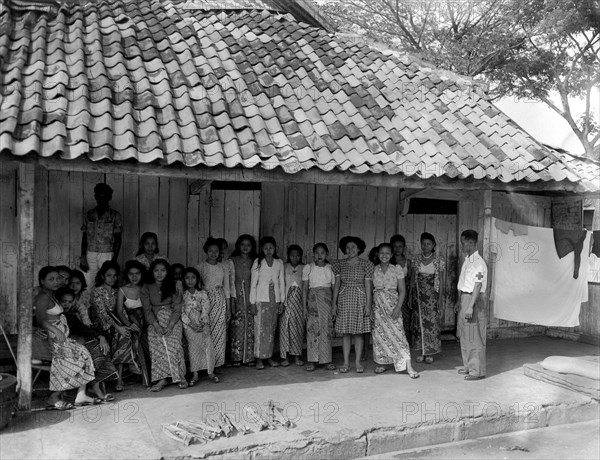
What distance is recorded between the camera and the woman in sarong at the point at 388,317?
23.2ft

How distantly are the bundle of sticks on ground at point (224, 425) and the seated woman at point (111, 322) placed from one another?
1.33 m

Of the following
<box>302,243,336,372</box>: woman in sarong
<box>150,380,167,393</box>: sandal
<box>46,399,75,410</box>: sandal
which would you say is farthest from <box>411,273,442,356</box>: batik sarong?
<box>46,399,75,410</box>: sandal

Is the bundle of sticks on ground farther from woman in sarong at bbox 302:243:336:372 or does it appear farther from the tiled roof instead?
the tiled roof

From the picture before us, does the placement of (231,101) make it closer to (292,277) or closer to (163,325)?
(292,277)

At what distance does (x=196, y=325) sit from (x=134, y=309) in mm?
707

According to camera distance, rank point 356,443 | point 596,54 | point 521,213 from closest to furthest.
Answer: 1. point 356,443
2. point 521,213
3. point 596,54

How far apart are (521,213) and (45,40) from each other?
7.49 meters

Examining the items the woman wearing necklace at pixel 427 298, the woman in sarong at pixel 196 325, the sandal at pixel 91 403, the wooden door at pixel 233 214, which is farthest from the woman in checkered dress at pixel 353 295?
the sandal at pixel 91 403

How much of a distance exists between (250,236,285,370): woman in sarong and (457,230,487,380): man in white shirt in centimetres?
223

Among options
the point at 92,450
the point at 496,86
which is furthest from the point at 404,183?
the point at 496,86

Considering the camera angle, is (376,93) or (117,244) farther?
(376,93)

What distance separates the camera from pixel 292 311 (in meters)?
7.34

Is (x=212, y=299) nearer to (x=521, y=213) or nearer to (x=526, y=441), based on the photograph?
(x=526, y=441)

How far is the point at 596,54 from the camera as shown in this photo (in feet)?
57.0
